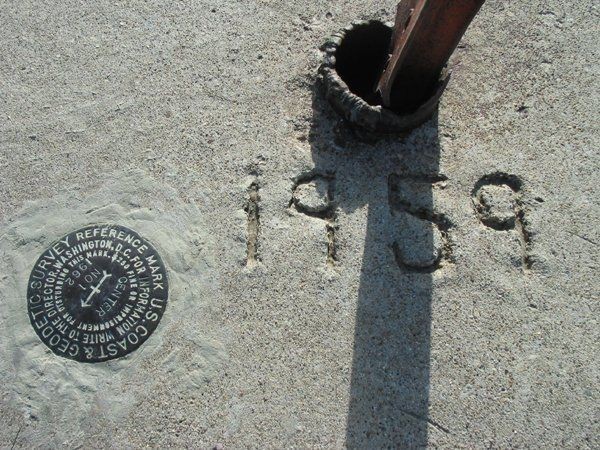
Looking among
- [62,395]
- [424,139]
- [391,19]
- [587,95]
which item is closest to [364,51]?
[391,19]

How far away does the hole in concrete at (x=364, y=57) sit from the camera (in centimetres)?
246

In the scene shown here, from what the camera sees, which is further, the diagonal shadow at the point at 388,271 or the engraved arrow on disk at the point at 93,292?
the engraved arrow on disk at the point at 93,292

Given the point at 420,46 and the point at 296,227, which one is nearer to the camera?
the point at 420,46

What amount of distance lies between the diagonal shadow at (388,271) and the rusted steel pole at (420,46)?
184 millimetres

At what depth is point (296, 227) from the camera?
7.48 ft

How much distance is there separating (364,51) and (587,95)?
3.25 ft

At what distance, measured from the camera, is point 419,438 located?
6.50 ft

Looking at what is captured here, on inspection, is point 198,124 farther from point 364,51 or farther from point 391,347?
point 391,347

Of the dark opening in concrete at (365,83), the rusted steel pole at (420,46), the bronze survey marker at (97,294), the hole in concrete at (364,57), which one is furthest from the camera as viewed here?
the hole in concrete at (364,57)

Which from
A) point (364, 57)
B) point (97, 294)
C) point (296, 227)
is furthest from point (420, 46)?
point (97, 294)

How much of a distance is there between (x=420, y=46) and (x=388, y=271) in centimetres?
84

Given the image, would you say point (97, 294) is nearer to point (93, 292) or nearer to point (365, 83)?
point (93, 292)

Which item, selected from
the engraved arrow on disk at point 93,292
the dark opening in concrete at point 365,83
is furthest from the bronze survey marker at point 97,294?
the dark opening in concrete at point 365,83

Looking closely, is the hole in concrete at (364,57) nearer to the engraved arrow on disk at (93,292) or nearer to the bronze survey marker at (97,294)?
the bronze survey marker at (97,294)
